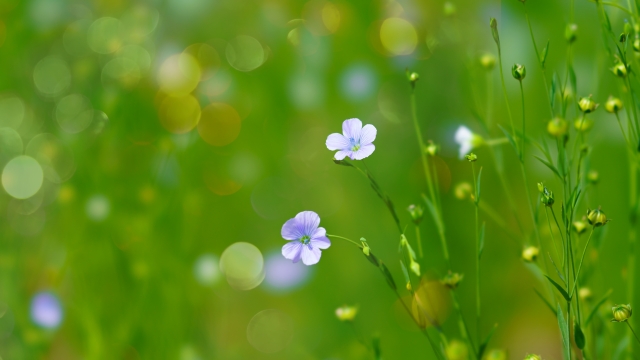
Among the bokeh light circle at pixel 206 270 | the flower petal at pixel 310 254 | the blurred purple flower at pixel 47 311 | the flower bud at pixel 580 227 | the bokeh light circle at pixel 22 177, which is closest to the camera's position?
the flower petal at pixel 310 254

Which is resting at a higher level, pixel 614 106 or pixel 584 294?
pixel 614 106

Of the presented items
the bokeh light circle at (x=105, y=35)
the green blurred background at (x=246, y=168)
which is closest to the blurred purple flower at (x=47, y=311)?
the green blurred background at (x=246, y=168)

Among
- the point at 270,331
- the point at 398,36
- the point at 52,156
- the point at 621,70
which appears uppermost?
the point at 621,70

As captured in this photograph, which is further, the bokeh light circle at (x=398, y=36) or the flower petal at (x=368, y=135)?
the bokeh light circle at (x=398, y=36)

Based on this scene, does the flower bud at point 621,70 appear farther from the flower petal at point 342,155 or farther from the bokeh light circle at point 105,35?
the bokeh light circle at point 105,35

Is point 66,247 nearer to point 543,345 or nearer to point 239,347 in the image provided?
point 239,347

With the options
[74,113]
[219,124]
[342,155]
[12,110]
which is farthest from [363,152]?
[12,110]

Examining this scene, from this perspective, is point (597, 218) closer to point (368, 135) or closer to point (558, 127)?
point (558, 127)


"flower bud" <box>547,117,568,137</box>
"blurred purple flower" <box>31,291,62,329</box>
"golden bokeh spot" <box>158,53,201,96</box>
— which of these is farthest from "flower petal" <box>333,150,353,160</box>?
"golden bokeh spot" <box>158,53,201,96</box>
